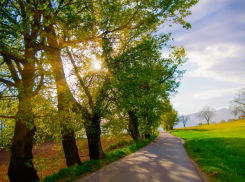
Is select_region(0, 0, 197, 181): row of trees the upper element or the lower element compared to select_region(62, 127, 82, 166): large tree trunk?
upper

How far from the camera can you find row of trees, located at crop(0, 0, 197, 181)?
7383mm

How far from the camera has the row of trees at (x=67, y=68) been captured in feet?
24.2

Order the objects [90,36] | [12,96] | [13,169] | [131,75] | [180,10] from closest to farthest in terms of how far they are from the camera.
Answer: [12,96]
[13,169]
[90,36]
[180,10]
[131,75]

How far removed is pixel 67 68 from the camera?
422 inches

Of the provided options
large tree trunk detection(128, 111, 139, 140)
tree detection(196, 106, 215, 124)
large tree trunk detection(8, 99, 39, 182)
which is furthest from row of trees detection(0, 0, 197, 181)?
tree detection(196, 106, 215, 124)

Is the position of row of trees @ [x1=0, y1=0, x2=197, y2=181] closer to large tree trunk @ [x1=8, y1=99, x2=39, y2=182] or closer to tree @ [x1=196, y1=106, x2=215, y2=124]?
large tree trunk @ [x1=8, y1=99, x2=39, y2=182]

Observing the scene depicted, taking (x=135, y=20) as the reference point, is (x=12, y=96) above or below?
below

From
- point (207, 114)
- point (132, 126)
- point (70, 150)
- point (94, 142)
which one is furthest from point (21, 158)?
point (207, 114)

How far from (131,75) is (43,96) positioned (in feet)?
21.4

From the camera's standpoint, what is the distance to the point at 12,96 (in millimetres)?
6926

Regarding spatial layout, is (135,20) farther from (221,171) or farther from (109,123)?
(221,171)

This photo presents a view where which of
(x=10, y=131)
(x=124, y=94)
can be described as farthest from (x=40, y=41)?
(x=124, y=94)

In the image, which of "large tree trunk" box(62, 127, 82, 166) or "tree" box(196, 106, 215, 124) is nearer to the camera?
"large tree trunk" box(62, 127, 82, 166)

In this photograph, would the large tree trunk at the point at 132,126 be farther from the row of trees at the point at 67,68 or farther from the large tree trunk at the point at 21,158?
the large tree trunk at the point at 21,158
